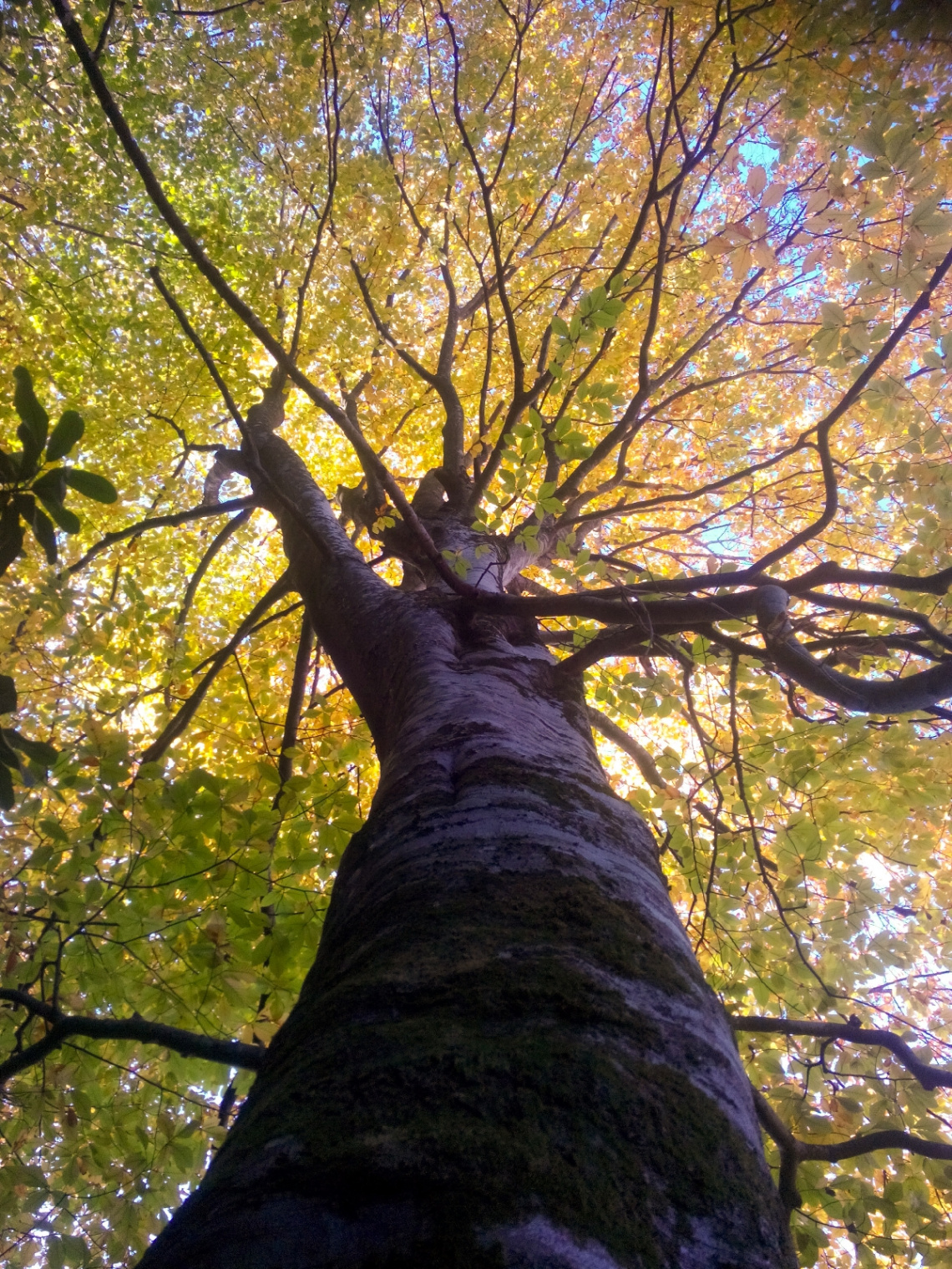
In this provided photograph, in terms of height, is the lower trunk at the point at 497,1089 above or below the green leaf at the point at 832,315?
below

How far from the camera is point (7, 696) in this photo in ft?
4.53

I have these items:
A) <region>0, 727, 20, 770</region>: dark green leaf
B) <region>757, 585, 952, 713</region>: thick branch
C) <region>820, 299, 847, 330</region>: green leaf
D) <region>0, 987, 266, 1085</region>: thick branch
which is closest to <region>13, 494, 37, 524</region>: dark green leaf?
<region>0, 727, 20, 770</region>: dark green leaf

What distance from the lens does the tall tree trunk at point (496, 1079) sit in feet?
1.92

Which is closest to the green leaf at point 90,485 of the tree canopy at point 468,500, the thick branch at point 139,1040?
the tree canopy at point 468,500

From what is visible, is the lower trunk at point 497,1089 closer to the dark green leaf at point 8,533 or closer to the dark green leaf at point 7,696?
the dark green leaf at point 7,696

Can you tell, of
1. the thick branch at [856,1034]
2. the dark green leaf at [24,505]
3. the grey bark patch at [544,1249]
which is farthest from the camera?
the thick branch at [856,1034]

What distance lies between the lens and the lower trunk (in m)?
0.58

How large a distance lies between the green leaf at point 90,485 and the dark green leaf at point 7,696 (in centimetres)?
40

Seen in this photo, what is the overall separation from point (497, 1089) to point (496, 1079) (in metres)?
0.01

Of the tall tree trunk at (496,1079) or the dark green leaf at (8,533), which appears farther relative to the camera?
the dark green leaf at (8,533)

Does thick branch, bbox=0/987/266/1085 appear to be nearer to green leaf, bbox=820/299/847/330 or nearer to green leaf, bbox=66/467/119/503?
green leaf, bbox=66/467/119/503

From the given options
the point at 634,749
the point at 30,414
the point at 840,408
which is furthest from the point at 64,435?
the point at 634,749

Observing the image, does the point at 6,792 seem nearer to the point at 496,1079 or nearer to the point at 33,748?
the point at 33,748

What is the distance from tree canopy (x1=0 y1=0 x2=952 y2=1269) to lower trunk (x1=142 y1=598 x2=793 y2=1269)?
0.90 m
